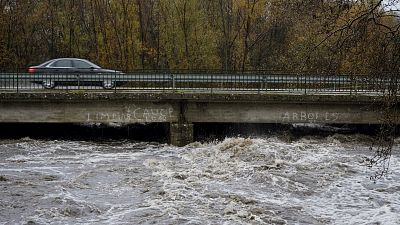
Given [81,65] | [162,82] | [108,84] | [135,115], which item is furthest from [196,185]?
[81,65]

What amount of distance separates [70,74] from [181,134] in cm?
636

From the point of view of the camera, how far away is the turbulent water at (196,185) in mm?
11977

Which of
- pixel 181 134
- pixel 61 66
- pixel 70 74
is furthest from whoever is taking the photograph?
pixel 61 66

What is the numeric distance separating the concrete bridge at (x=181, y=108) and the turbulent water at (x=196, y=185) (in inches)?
50.5

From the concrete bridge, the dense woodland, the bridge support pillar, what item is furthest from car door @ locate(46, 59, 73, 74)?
the dense woodland

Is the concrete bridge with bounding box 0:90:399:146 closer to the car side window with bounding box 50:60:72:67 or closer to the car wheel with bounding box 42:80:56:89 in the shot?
the car wheel with bounding box 42:80:56:89

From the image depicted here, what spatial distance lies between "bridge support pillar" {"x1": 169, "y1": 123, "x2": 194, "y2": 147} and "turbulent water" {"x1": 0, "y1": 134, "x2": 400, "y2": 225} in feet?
1.48

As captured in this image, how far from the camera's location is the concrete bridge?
22609 millimetres

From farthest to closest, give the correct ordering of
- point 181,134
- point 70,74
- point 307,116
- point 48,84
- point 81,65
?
1. point 81,65
2. point 48,84
3. point 70,74
4. point 307,116
5. point 181,134

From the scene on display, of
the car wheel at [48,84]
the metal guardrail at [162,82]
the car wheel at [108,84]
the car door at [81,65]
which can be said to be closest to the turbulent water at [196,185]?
the metal guardrail at [162,82]

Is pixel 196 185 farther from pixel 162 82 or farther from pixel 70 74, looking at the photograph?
pixel 70 74

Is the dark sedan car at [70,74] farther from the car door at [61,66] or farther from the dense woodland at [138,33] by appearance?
the dense woodland at [138,33]

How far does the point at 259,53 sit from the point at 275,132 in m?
22.8

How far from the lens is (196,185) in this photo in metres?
14.7
